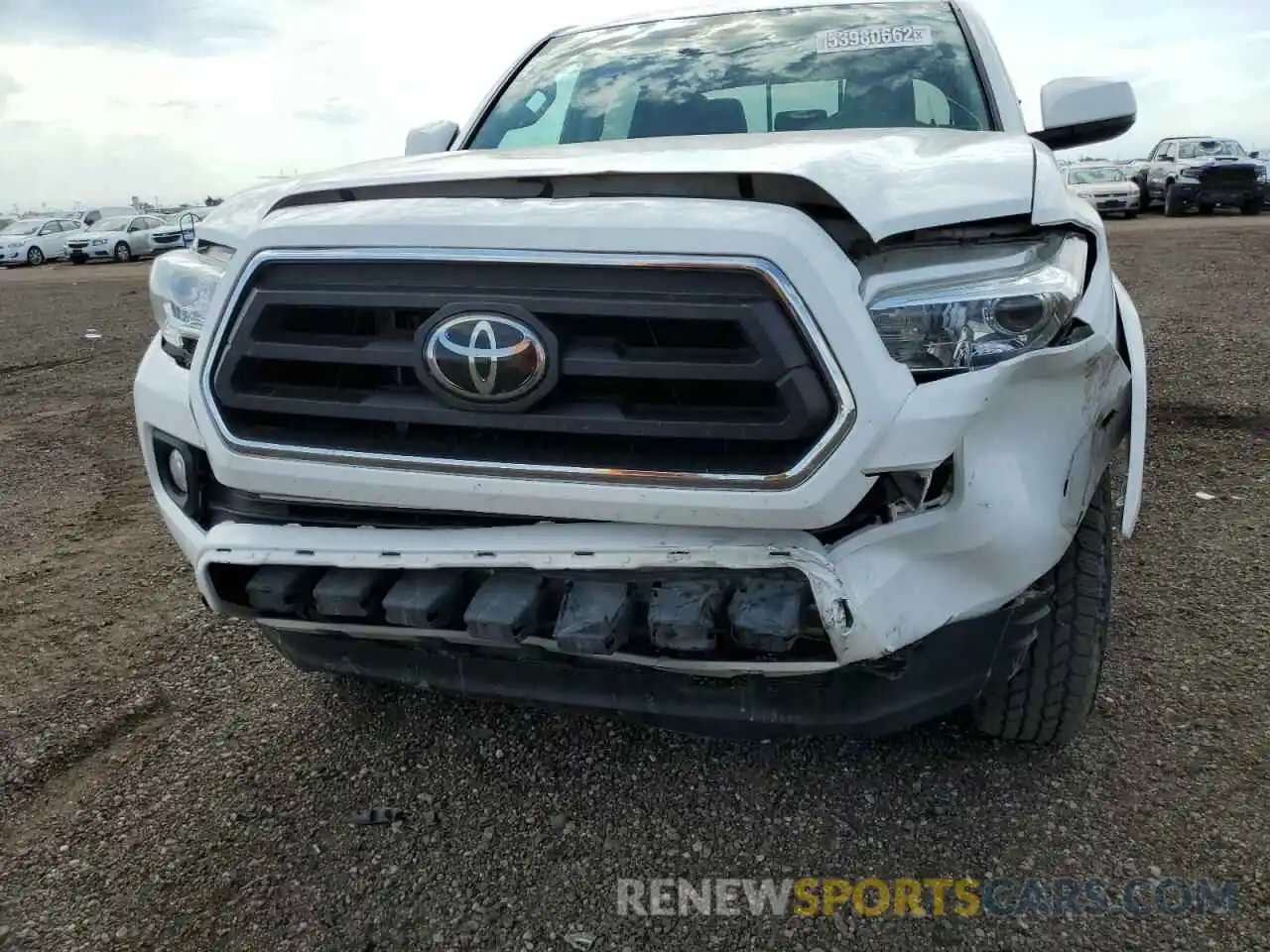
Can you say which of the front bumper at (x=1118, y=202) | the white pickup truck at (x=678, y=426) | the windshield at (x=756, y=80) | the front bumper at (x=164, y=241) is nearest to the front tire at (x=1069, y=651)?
the white pickup truck at (x=678, y=426)

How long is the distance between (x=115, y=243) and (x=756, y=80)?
28.8 m

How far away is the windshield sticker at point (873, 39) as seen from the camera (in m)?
3.21

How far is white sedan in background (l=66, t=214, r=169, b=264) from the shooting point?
27.1m

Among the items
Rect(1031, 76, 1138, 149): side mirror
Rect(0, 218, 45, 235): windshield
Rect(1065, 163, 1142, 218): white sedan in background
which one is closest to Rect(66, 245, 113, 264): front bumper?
Rect(0, 218, 45, 235): windshield

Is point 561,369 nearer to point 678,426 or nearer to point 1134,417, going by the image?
point 678,426

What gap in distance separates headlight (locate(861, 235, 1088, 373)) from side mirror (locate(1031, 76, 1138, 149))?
1515 millimetres

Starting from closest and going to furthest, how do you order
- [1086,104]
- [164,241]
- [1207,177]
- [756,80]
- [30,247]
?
[1086,104] → [756,80] → [1207,177] → [164,241] → [30,247]

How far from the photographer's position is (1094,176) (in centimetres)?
2342

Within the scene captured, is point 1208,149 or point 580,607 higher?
point 580,607

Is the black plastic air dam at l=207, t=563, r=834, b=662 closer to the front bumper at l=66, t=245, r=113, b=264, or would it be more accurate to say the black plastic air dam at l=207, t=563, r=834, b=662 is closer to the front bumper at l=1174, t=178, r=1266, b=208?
the front bumper at l=1174, t=178, r=1266, b=208

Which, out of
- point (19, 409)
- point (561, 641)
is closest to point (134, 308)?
point (19, 409)

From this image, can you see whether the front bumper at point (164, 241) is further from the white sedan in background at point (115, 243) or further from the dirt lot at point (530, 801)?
the dirt lot at point (530, 801)

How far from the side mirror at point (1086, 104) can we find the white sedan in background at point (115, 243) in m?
29.3

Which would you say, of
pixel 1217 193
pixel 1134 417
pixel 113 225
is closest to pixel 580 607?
pixel 1134 417
